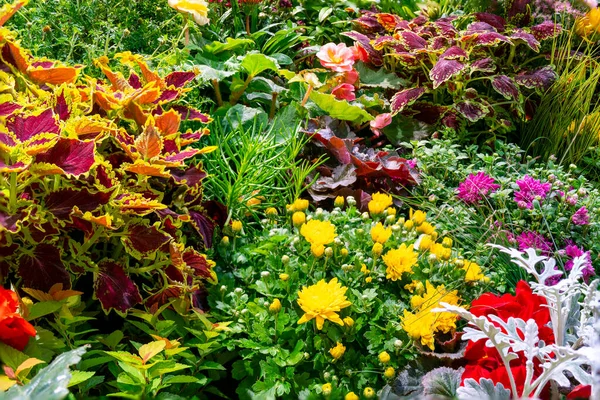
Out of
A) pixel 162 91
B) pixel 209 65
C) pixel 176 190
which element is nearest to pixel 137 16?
pixel 209 65

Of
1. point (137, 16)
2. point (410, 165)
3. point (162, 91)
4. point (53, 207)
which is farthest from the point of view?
point (137, 16)

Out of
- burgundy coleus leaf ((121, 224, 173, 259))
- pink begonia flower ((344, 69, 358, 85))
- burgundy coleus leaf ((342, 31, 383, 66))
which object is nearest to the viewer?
burgundy coleus leaf ((121, 224, 173, 259))

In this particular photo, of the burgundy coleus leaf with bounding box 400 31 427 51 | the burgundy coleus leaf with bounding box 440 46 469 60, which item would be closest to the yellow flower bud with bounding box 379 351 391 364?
the burgundy coleus leaf with bounding box 440 46 469 60

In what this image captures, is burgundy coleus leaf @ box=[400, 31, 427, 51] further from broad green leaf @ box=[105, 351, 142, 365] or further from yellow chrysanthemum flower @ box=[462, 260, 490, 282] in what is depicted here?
broad green leaf @ box=[105, 351, 142, 365]

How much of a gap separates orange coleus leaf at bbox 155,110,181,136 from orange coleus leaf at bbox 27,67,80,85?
26 centimetres

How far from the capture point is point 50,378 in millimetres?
781

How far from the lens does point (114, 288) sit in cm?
147

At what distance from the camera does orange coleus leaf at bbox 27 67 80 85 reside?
1.68m

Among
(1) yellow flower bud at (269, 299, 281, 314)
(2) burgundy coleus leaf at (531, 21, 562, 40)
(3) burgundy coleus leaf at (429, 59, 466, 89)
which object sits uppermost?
(2) burgundy coleus leaf at (531, 21, 562, 40)

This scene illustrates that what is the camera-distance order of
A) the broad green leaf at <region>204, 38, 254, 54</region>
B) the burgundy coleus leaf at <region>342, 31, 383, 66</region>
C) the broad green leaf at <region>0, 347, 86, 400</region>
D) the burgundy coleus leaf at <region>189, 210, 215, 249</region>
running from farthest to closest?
the burgundy coleus leaf at <region>342, 31, 383, 66</region>
the broad green leaf at <region>204, 38, 254, 54</region>
the burgundy coleus leaf at <region>189, 210, 215, 249</region>
the broad green leaf at <region>0, 347, 86, 400</region>

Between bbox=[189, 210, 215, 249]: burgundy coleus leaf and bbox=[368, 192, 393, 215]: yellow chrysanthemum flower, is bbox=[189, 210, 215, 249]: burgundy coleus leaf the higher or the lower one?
the lower one

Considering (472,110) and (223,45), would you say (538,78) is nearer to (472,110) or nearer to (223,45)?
(472,110)

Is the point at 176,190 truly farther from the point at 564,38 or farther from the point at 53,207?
the point at 564,38

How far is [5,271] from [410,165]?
1.55m
